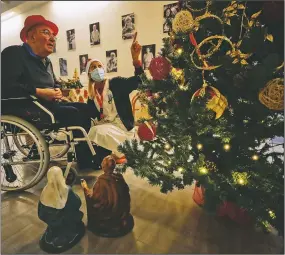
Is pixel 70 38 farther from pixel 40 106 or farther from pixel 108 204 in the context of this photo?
pixel 108 204

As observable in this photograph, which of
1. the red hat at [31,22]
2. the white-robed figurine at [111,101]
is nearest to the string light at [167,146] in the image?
the white-robed figurine at [111,101]

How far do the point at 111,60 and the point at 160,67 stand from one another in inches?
99.1

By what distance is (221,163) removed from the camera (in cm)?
89

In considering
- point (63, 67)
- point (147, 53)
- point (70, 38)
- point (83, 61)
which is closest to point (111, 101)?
point (147, 53)

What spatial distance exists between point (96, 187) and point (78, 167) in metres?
0.83

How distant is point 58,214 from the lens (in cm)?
78

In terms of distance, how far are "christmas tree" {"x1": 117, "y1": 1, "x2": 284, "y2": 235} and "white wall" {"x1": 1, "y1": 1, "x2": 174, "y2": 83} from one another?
2025 millimetres

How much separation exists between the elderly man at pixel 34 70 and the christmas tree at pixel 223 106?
561 mm

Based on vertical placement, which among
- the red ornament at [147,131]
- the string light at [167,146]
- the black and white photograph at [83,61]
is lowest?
the string light at [167,146]

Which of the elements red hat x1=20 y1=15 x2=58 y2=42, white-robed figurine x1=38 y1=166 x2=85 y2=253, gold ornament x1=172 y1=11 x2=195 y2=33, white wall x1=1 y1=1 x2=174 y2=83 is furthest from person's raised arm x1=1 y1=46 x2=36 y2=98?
white wall x1=1 y1=1 x2=174 y2=83

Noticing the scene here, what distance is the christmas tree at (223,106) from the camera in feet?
2.30

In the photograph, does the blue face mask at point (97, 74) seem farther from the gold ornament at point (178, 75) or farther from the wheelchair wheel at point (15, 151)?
the gold ornament at point (178, 75)

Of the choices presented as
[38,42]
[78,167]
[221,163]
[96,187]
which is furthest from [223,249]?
[38,42]

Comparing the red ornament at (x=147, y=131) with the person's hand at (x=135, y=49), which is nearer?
the red ornament at (x=147, y=131)
